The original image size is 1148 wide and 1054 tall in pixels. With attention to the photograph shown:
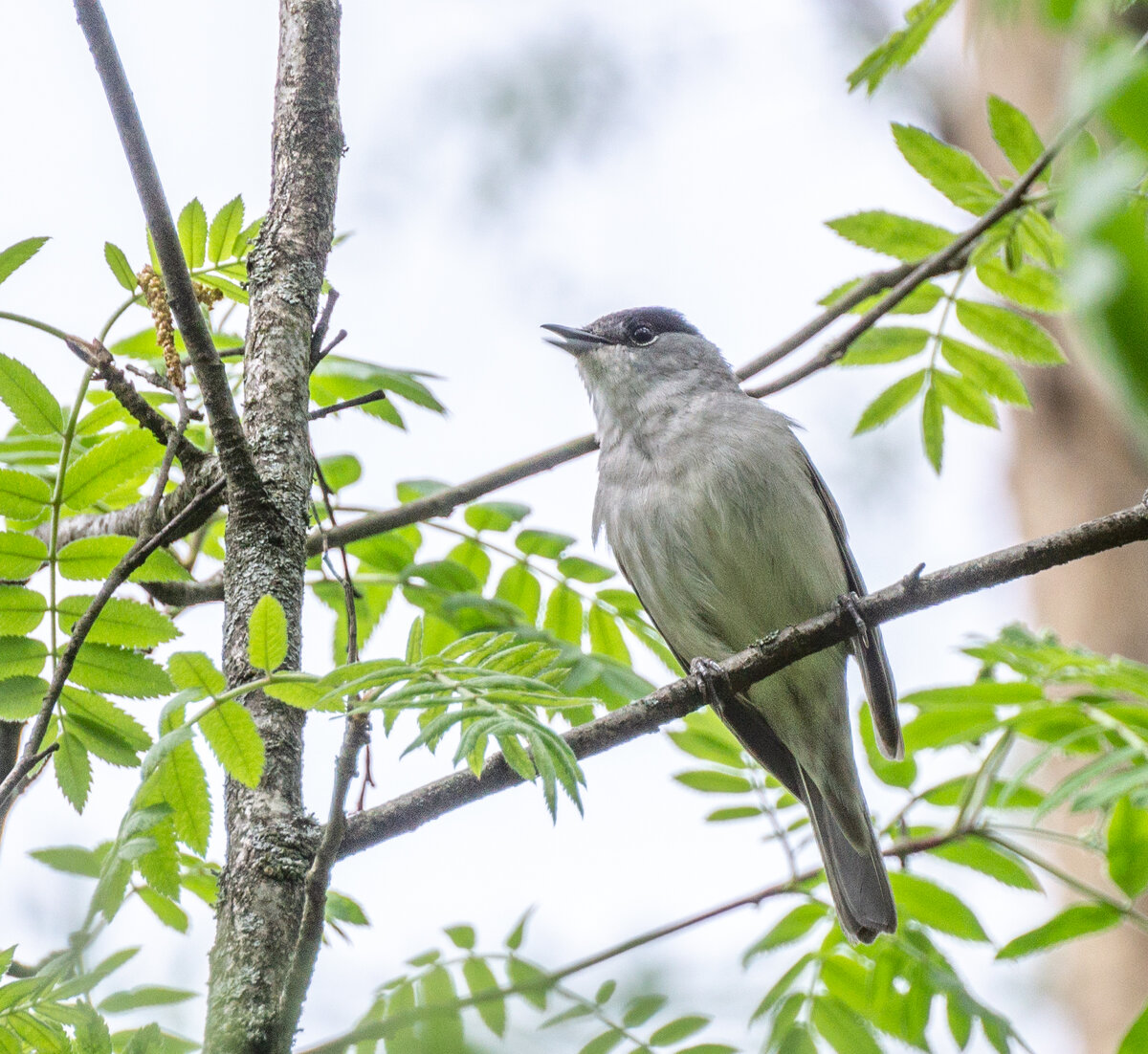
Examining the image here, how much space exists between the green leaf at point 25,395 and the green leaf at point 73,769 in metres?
0.72

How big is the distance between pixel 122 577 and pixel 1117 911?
2.59 meters

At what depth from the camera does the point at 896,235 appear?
3.89m

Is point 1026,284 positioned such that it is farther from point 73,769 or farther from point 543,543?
point 73,769

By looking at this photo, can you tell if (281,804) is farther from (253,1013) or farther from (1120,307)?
(1120,307)

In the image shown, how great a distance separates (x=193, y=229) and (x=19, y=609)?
104 cm

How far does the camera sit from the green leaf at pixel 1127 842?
3.03 m

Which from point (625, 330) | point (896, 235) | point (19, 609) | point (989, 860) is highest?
point (625, 330)

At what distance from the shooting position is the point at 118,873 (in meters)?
1.92

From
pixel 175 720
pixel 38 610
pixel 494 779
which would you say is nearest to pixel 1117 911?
pixel 494 779

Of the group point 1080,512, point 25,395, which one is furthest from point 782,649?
point 1080,512

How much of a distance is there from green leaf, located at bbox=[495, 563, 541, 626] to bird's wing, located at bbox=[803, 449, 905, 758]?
41.9 inches

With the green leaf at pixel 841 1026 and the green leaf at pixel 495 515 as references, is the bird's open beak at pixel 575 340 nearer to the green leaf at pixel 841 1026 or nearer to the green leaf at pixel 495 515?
the green leaf at pixel 495 515

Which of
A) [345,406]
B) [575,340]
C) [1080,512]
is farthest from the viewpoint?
[1080,512]

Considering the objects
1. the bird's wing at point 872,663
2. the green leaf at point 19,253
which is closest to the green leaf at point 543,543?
the bird's wing at point 872,663
